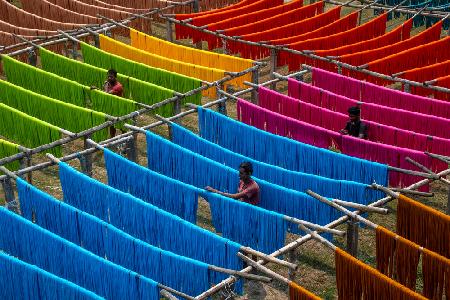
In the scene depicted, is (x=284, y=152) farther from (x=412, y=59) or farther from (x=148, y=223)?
(x=412, y=59)

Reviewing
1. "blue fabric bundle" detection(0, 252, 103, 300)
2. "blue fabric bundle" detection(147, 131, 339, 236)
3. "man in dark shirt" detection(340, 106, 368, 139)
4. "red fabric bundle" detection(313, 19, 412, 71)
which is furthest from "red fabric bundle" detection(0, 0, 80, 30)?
"blue fabric bundle" detection(0, 252, 103, 300)

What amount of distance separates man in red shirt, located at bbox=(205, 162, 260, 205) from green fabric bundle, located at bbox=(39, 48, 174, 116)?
4.16 meters

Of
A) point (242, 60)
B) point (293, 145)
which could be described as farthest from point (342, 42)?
point (293, 145)

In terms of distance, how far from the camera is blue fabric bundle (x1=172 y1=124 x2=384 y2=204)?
1362cm

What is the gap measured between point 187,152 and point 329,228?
353 cm

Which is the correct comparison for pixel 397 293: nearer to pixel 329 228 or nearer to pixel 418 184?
pixel 329 228

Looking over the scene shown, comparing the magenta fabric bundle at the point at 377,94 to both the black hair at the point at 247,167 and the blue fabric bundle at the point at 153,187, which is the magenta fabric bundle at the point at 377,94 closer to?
the black hair at the point at 247,167

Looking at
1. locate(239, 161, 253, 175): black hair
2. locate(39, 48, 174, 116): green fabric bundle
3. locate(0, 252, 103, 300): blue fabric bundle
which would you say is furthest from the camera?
locate(39, 48, 174, 116): green fabric bundle

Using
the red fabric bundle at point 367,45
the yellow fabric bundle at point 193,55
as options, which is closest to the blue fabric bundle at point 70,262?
the yellow fabric bundle at point 193,55

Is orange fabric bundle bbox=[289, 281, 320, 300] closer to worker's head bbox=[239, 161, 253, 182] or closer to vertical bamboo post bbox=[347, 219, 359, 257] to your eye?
vertical bamboo post bbox=[347, 219, 359, 257]

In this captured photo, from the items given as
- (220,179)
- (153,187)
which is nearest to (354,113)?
(220,179)

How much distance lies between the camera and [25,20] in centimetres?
2302

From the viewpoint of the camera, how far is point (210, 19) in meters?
22.0

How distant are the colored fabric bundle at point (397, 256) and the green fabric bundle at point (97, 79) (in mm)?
6602
